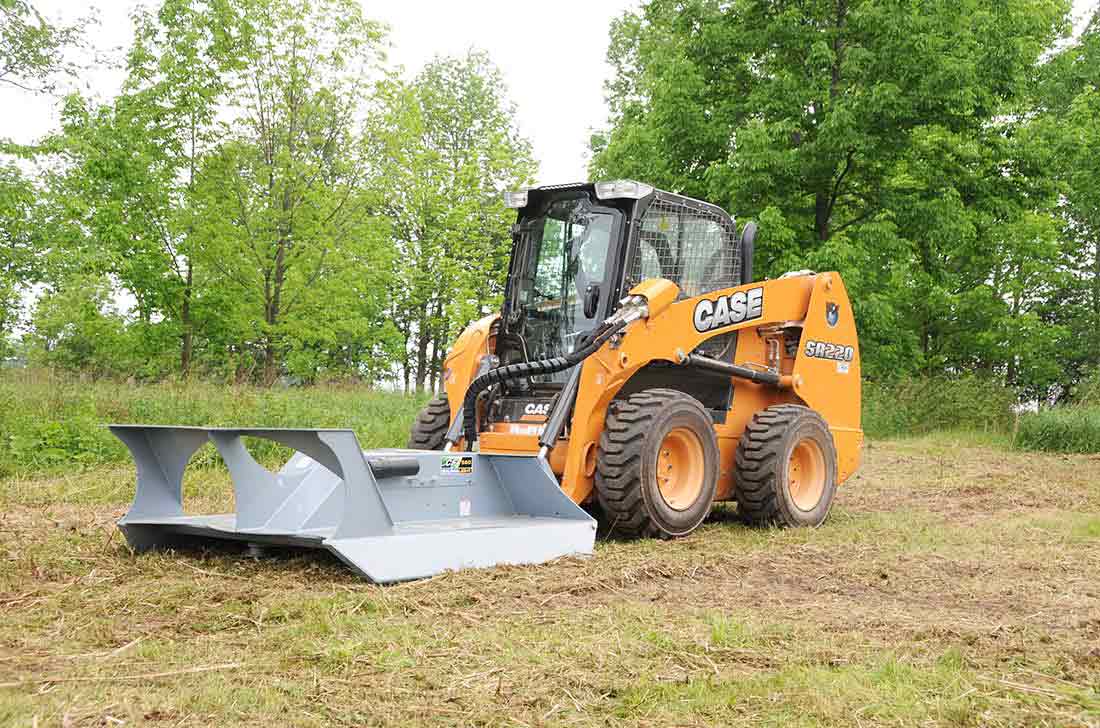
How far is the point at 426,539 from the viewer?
5.41 m

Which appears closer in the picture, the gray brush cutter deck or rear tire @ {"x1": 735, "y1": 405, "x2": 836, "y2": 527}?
the gray brush cutter deck

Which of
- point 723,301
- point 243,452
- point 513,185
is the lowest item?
point 243,452

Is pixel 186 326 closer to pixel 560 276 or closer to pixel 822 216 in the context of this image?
pixel 560 276

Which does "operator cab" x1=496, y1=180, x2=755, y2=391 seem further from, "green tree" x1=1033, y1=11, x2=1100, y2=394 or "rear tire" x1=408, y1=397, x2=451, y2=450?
"green tree" x1=1033, y1=11, x2=1100, y2=394

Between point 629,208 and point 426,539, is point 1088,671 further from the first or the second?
point 629,208

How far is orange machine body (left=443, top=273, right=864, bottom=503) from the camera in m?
6.75

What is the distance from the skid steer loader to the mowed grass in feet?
0.75

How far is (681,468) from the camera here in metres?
7.12

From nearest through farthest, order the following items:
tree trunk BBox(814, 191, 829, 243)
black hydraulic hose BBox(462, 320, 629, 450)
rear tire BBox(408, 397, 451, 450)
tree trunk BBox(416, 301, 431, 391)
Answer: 1. black hydraulic hose BBox(462, 320, 629, 450)
2. rear tire BBox(408, 397, 451, 450)
3. tree trunk BBox(814, 191, 829, 243)
4. tree trunk BBox(416, 301, 431, 391)

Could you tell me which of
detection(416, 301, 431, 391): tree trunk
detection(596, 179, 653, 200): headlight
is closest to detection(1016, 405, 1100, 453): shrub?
detection(596, 179, 653, 200): headlight

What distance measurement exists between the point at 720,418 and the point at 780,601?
2988 mm

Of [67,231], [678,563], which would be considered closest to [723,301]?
[678,563]

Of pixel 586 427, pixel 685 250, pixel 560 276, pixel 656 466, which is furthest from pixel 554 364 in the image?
pixel 685 250

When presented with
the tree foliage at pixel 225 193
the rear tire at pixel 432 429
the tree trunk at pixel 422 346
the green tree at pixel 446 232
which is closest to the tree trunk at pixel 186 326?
the tree foliage at pixel 225 193
